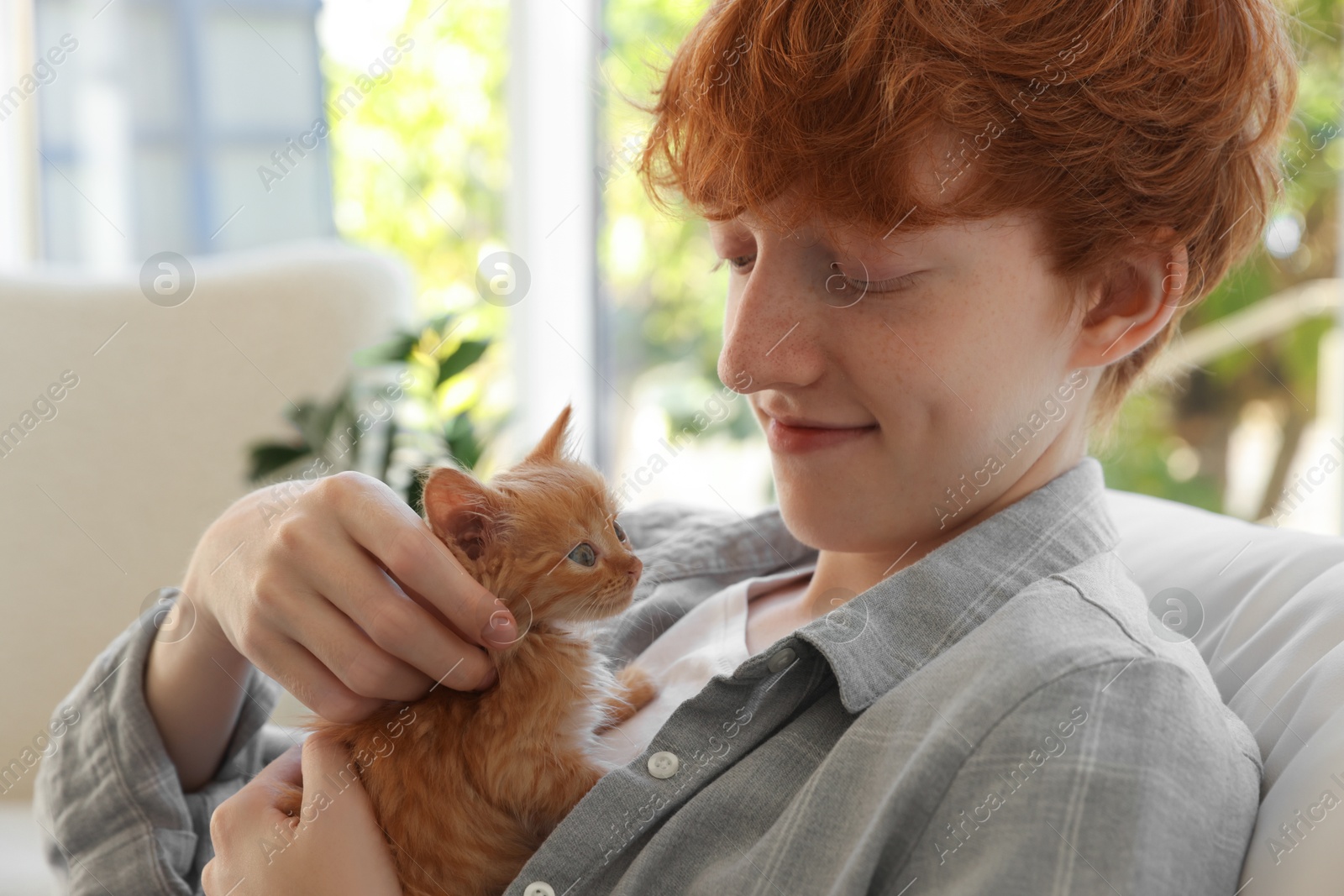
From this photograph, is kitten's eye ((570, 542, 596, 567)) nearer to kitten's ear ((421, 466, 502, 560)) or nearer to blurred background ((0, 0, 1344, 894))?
kitten's ear ((421, 466, 502, 560))

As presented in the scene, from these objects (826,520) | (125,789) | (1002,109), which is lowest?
(125,789)

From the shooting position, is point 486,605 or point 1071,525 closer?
point 486,605

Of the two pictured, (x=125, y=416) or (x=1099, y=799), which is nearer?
(x=1099, y=799)

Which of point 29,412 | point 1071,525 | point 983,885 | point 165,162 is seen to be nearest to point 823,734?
point 983,885

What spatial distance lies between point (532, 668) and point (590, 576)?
0.10m

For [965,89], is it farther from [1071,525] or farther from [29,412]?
[29,412]

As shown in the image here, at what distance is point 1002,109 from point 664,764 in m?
0.71

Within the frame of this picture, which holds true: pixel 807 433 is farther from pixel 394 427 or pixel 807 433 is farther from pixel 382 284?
pixel 382 284

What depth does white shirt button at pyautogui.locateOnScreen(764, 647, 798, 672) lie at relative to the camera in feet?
3.21

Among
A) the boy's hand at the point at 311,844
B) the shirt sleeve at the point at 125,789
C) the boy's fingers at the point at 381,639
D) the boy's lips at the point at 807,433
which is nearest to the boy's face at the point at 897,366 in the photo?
the boy's lips at the point at 807,433

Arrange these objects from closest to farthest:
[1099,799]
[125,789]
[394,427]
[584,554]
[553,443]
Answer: [1099,799]
[584,554]
[553,443]
[125,789]
[394,427]

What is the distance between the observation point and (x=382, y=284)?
92.3 inches

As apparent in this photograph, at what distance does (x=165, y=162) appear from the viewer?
2994mm

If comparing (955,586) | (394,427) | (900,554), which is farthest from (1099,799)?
(394,427)
